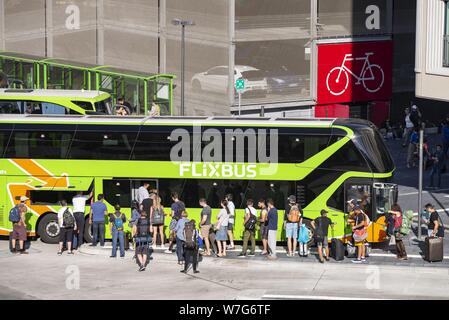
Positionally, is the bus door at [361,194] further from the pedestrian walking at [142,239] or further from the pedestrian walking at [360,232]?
the pedestrian walking at [142,239]

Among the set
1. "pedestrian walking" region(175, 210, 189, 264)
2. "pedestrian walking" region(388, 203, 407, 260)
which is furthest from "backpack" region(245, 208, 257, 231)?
"pedestrian walking" region(388, 203, 407, 260)

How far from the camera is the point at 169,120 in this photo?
35281 millimetres

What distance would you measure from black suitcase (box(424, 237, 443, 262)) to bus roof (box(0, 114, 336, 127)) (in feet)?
15.3

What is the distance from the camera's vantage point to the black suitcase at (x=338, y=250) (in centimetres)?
3309

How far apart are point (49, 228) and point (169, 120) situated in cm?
510

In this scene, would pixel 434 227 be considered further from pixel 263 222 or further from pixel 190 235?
pixel 190 235

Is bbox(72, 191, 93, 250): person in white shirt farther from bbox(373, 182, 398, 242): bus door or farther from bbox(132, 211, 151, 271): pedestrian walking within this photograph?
bbox(373, 182, 398, 242): bus door

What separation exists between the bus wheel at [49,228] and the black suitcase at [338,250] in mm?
8795

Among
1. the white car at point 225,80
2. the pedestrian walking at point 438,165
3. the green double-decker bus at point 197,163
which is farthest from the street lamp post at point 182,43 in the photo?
the green double-decker bus at point 197,163

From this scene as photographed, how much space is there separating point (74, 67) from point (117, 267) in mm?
19892

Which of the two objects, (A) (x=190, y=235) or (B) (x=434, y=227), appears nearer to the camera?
(A) (x=190, y=235)

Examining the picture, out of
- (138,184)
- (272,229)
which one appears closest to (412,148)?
(272,229)

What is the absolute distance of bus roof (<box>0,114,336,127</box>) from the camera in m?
34.7

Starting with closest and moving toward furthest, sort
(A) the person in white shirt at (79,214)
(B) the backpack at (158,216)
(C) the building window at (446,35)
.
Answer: (B) the backpack at (158,216)
(A) the person in white shirt at (79,214)
(C) the building window at (446,35)
